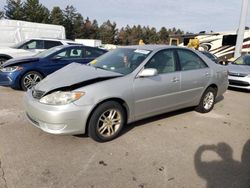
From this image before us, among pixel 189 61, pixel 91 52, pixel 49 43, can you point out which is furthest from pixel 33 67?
pixel 189 61

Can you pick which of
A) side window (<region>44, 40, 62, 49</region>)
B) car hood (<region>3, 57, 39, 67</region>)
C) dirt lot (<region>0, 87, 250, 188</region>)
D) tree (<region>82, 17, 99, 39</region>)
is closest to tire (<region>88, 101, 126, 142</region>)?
dirt lot (<region>0, 87, 250, 188</region>)

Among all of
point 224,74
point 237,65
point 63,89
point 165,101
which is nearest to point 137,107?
point 165,101

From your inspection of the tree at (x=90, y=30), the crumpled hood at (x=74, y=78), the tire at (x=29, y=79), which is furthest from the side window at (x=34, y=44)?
the tree at (x=90, y=30)

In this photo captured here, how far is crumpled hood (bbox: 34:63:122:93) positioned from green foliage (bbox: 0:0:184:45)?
184 feet

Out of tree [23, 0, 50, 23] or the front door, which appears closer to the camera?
the front door

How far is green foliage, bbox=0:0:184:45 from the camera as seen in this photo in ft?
180

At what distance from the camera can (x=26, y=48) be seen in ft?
32.8

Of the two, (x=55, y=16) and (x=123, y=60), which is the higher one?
(x=55, y=16)

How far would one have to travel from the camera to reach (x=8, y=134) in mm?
3973

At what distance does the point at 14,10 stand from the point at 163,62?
59.5 m

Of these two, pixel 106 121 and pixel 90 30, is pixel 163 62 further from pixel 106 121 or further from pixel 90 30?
pixel 90 30

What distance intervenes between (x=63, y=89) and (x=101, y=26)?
278ft

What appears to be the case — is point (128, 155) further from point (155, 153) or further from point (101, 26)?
point (101, 26)

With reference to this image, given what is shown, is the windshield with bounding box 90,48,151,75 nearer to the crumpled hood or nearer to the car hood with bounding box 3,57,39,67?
the crumpled hood
